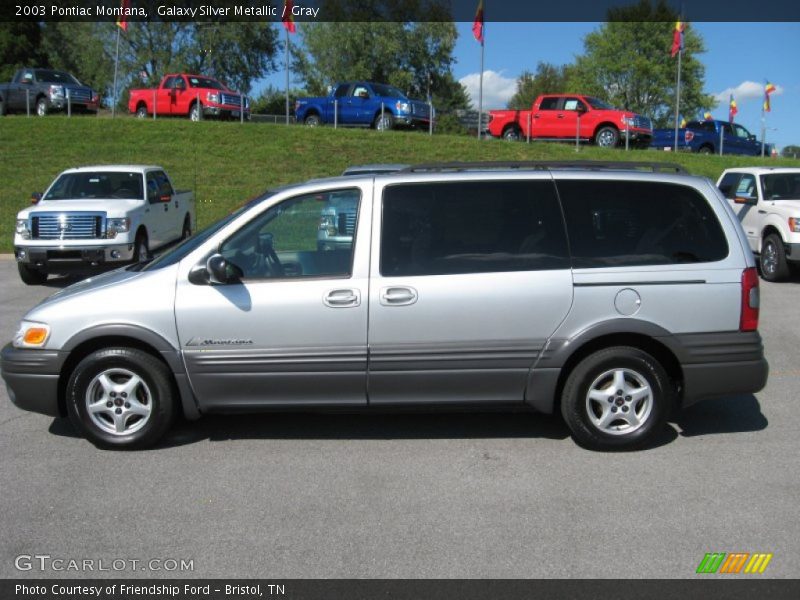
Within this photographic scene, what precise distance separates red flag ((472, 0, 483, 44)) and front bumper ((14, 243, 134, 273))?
2185 centimetres

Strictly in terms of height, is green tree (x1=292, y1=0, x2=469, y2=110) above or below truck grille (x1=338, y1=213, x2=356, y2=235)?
above

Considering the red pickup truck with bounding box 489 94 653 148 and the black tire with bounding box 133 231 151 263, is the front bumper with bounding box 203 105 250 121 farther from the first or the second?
the black tire with bounding box 133 231 151 263

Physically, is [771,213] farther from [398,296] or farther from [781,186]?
[398,296]

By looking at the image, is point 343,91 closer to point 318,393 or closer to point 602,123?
point 602,123

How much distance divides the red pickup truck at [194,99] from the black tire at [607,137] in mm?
12577

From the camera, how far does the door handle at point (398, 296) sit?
505cm

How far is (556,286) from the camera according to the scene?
16.8 ft

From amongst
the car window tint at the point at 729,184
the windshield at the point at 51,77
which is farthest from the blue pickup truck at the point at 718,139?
the windshield at the point at 51,77

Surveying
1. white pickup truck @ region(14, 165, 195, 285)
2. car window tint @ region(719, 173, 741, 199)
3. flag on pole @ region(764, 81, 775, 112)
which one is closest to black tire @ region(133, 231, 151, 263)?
white pickup truck @ region(14, 165, 195, 285)

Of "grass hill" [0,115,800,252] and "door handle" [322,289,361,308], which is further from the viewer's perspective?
A: "grass hill" [0,115,800,252]

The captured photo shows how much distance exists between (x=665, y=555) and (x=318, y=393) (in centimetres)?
231

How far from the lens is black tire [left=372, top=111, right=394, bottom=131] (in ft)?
91.4

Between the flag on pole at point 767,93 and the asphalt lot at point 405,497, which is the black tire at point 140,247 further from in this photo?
the flag on pole at point 767,93

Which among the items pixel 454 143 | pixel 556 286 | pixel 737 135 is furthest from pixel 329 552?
pixel 737 135
